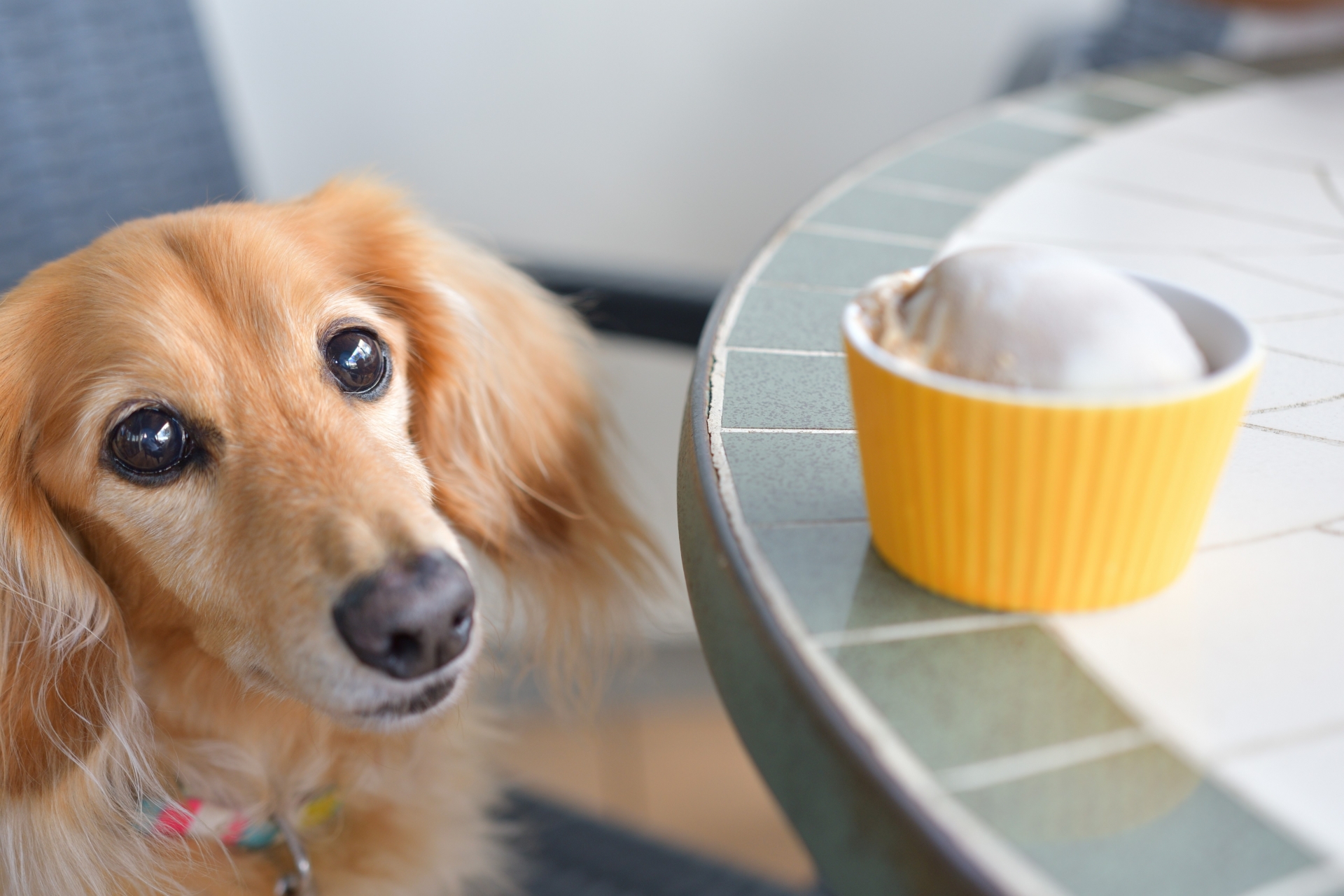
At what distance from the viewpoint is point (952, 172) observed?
2.97ft

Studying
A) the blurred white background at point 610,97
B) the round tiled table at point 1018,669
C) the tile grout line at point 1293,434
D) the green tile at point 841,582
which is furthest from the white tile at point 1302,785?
the blurred white background at point 610,97

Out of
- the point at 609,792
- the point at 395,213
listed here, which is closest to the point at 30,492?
the point at 395,213

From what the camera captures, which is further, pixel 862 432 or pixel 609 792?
pixel 609 792

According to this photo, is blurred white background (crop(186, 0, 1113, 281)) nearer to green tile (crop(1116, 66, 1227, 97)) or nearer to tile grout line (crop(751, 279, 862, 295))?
green tile (crop(1116, 66, 1227, 97))

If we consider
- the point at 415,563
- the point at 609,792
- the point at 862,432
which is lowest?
the point at 609,792

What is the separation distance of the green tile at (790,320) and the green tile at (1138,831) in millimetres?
323

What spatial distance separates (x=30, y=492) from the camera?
68cm

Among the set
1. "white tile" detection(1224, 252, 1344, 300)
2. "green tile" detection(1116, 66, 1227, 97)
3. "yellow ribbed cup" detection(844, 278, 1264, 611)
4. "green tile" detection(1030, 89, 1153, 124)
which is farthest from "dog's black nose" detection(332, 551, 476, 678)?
"green tile" detection(1116, 66, 1227, 97)

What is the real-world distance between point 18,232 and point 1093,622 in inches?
41.3

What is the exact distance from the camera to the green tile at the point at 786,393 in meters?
0.51

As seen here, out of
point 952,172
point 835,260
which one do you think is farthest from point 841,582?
point 952,172

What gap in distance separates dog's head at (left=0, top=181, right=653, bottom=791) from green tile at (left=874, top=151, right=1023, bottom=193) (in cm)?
49

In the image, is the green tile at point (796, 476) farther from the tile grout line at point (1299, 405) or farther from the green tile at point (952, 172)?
the green tile at point (952, 172)

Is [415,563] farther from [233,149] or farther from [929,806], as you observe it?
[233,149]
